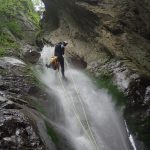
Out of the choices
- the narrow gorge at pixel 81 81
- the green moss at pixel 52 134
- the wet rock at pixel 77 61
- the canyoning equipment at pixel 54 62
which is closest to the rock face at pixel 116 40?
the narrow gorge at pixel 81 81

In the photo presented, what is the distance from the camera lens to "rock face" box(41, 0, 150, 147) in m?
14.0

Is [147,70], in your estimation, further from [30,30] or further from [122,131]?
[30,30]

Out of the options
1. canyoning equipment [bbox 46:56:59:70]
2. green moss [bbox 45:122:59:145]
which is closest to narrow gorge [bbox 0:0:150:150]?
green moss [bbox 45:122:59:145]

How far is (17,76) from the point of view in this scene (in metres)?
13.7

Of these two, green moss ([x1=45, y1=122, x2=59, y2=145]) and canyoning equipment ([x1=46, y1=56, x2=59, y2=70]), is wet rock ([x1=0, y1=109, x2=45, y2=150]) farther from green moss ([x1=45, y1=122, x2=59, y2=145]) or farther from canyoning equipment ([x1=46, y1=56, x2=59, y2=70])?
canyoning equipment ([x1=46, y1=56, x2=59, y2=70])

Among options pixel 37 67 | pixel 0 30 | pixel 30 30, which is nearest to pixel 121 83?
pixel 37 67

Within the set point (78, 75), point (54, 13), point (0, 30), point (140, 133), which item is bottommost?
point (140, 133)

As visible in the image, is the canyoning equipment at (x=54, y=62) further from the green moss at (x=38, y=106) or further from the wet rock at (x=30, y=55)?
the green moss at (x=38, y=106)

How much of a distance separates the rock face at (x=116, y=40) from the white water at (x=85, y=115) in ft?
2.43

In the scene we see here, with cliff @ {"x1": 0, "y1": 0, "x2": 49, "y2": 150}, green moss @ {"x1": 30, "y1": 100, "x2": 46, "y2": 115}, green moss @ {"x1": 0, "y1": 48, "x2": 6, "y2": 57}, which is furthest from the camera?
green moss @ {"x1": 0, "y1": 48, "x2": 6, "y2": 57}

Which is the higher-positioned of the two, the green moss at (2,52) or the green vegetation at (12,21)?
the green vegetation at (12,21)

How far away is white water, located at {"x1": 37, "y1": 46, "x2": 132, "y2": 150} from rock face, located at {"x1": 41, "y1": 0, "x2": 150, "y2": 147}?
741mm

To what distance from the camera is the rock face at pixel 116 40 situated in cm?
1403

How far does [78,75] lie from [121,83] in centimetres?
362
